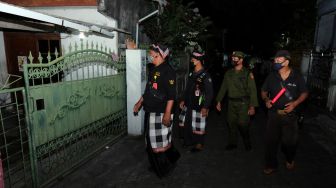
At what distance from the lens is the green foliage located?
378 inches

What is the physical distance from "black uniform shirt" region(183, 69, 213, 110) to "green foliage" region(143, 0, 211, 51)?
4814mm

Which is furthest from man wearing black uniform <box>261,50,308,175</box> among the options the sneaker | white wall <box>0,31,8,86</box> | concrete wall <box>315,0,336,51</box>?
concrete wall <box>315,0,336,51</box>

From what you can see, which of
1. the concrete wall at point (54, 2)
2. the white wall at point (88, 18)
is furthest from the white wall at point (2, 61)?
the white wall at point (88, 18)

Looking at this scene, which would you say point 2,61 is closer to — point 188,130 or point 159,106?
point 188,130

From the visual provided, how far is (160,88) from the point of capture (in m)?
3.85

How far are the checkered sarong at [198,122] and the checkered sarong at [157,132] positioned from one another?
103 centimetres

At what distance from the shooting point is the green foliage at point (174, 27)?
9.60 meters

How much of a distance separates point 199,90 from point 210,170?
1.44 meters

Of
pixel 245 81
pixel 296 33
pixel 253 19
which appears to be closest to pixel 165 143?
pixel 245 81

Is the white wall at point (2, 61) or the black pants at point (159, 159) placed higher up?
the white wall at point (2, 61)

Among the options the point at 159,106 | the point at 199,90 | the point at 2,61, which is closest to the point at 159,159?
the point at 159,106

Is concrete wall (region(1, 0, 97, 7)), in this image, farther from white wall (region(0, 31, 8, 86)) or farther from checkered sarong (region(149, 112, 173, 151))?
checkered sarong (region(149, 112, 173, 151))

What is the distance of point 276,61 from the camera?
3.90 meters

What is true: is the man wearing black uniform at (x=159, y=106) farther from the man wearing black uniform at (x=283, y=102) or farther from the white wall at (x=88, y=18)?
the white wall at (x=88, y=18)
